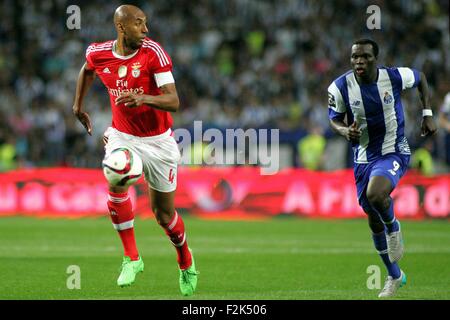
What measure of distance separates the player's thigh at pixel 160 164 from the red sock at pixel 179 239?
328 mm

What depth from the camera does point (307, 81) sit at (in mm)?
22859

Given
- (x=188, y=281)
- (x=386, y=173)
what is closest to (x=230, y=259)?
(x=188, y=281)

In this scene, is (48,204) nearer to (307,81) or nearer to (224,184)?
(224,184)

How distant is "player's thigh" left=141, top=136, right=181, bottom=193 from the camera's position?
8.70 metres

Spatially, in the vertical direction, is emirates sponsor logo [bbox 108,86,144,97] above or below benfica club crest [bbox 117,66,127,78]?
below

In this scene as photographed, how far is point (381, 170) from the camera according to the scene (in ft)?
28.7

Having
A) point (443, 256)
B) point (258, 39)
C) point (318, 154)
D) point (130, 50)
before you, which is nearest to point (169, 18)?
point (258, 39)

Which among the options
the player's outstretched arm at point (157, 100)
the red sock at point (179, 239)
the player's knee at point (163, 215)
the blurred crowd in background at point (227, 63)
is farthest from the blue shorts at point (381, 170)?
the blurred crowd in background at point (227, 63)

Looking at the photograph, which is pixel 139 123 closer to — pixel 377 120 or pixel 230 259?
pixel 377 120

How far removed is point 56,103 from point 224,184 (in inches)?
253

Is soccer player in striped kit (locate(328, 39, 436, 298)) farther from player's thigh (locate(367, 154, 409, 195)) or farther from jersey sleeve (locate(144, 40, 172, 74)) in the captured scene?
jersey sleeve (locate(144, 40, 172, 74))

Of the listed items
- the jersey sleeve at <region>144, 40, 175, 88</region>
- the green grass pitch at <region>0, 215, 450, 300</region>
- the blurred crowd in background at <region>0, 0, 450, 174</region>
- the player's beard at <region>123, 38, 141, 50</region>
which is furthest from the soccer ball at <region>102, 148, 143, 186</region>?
the blurred crowd in background at <region>0, 0, 450, 174</region>

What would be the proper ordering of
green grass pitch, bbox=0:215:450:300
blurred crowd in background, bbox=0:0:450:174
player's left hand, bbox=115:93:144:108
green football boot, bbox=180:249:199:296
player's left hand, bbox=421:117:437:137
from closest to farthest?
player's left hand, bbox=115:93:144:108, green football boot, bbox=180:249:199:296, player's left hand, bbox=421:117:437:137, green grass pitch, bbox=0:215:450:300, blurred crowd in background, bbox=0:0:450:174

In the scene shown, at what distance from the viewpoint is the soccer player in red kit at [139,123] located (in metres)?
Result: 8.45
